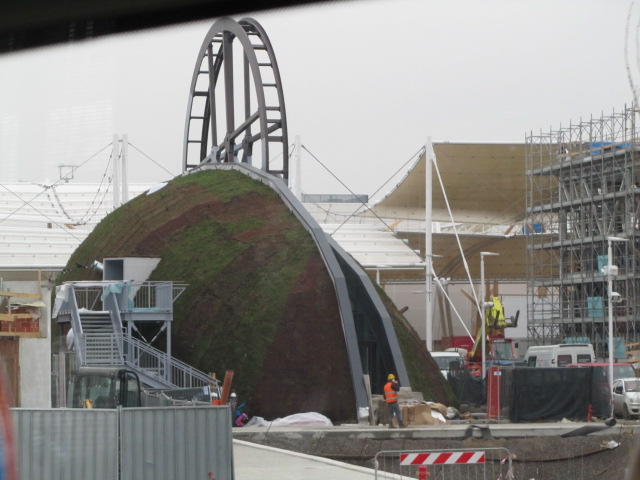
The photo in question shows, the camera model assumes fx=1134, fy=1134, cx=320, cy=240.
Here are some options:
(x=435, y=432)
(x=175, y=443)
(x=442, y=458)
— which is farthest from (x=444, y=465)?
(x=175, y=443)

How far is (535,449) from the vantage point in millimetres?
23156

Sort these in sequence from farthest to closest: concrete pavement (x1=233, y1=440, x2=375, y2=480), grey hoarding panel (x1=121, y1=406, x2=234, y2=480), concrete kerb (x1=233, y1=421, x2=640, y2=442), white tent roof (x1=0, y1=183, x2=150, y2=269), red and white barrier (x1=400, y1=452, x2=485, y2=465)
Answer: white tent roof (x1=0, y1=183, x2=150, y2=269), concrete kerb (x1=233, y1=421, x2=640, y2=442), concrete pavement (x1=233, y1=440, x2=375, y2=480), red and white barrier (x1=400, y1=452, x2=485, y2=465), grey hoarding panel (x1=121, y1=406, x2=234, y2=480)

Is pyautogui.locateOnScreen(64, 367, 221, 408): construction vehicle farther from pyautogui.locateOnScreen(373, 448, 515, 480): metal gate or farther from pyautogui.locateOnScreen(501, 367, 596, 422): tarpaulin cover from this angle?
pyautogui.locateOnScreen(501, 367, 596, 422): tarpaulin cover

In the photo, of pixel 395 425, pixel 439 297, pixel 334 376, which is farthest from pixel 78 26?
pixel 439 297

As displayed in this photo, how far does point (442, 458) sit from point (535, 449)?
287 inches

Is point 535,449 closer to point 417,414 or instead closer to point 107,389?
point 417,414

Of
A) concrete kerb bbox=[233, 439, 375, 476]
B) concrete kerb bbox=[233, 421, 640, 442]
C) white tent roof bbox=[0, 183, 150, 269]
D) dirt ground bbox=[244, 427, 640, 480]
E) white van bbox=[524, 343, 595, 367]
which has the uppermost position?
white tent roof bbox=[0, 183, 150, 269]

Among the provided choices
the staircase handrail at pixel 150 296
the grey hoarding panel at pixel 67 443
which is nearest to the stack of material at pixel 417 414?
the staircase handrail at pixel 150 296

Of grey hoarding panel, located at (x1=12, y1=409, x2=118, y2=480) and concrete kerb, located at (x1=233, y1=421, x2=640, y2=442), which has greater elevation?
grey hoarding panel, located at (x1=12, y1=409, x2=118, y2=480)

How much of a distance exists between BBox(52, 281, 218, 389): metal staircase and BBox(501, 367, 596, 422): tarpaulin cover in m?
7.59

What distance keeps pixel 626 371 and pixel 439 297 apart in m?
45.7

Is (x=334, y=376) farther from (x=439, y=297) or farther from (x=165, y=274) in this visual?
(x=439, y=297)

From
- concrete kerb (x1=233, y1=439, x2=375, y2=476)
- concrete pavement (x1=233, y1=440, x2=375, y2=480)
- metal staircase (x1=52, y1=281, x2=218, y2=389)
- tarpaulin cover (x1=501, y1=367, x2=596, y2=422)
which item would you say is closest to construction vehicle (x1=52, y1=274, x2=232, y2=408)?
metal staircase (x1=52, y1=281, x2=218, y2=389)

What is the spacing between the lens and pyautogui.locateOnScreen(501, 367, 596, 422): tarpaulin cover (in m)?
28.4
